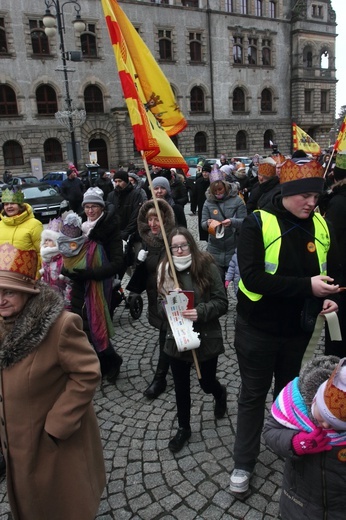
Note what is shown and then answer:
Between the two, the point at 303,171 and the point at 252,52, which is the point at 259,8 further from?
the point at 303,171

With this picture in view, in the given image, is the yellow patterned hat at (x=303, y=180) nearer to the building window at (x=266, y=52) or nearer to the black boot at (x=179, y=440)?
the black boot at (x=179, y=440)

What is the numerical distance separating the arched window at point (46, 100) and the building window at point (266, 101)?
65.3ft

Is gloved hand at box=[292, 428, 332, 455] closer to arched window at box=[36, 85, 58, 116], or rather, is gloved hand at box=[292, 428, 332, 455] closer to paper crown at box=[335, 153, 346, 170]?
paper crown at box=[335, 153, 346, 170]

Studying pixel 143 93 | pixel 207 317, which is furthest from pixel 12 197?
pixel 207 317

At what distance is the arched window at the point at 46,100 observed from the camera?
29.3 meters

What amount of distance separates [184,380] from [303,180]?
5.49 ft

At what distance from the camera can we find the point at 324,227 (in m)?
2.38

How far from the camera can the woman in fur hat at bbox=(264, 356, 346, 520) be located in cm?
154

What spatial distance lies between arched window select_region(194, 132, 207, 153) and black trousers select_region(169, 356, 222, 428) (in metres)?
34.6

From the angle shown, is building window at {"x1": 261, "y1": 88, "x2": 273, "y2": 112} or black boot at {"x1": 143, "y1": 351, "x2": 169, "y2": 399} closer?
black boot at {"x1": 143, "y1": 351, "x2": 169, "y2": 399}

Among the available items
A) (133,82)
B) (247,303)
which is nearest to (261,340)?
(247,303)

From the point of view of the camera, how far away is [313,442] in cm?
154

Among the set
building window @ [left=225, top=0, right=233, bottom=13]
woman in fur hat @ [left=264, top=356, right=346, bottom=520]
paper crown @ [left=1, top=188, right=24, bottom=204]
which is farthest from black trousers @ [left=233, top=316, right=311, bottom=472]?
building window @ [left=225, top=0, right=233, bottom=13]

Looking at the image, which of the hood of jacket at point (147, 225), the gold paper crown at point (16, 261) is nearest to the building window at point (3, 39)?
the hood of jacket at point (147, 225)
